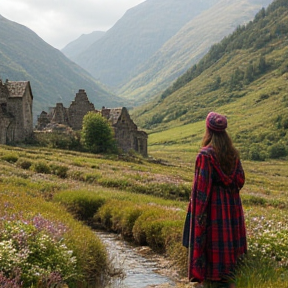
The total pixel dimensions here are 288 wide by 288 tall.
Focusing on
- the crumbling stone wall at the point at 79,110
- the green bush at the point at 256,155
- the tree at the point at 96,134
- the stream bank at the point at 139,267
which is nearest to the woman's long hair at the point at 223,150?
the stream bank at the point at 139,267

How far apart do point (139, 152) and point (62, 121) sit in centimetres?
1794

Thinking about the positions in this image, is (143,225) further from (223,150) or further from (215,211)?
(223,150)

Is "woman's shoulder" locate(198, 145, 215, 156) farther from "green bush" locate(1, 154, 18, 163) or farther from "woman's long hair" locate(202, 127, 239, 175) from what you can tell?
"green bush" locate(1, 154, 18, 163)

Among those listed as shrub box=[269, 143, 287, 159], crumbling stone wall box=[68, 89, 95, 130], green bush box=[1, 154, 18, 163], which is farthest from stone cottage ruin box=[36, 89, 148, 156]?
shrub box=[269, 143, 287, 159]

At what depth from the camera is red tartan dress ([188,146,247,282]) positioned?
9.89 metres

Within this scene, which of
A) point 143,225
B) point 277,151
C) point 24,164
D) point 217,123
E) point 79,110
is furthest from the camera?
point 277,151

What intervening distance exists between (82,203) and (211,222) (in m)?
12.9

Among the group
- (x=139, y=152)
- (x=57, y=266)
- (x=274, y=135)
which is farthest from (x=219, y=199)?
(x=274, y=135)

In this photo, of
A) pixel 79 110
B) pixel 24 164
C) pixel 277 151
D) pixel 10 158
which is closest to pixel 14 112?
pixel 79 110

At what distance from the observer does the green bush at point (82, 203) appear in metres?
21.7

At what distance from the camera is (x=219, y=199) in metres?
10.1

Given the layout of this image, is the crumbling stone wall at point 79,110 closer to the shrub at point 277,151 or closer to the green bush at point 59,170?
the green bush at point 59,170

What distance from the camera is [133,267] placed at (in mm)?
14367

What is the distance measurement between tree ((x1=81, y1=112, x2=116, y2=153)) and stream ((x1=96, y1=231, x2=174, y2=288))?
161 feet
